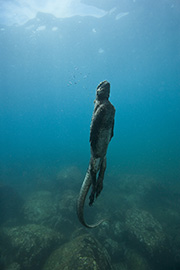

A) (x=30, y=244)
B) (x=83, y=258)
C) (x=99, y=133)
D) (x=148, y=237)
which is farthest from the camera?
(x=148, y=237)

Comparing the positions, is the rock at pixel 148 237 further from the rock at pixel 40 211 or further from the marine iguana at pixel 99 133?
the marine iguana at pixel 99 133

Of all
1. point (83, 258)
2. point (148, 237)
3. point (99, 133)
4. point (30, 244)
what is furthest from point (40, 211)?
point (99, 133)

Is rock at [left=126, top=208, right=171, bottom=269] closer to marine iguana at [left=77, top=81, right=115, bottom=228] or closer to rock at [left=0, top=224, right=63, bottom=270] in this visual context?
rock at [left=0, top=224, right=63, bottom=270]

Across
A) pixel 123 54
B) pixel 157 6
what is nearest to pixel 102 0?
pixel 157 6

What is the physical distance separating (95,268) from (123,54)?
44943 millimetres

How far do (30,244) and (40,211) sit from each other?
4.75 meters

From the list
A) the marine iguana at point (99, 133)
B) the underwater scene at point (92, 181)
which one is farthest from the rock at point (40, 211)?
the marine iguana at point (99, 133)

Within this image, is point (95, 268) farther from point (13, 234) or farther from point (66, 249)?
point (13, 234)

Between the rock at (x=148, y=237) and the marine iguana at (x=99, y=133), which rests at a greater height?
the marine iguana at (x=99, y=133)

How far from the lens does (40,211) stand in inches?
435

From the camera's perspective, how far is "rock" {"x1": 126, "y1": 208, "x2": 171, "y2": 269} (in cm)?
676

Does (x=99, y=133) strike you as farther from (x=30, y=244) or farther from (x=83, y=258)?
(x=30, y=244)

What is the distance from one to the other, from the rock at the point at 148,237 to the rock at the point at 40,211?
5.86 m

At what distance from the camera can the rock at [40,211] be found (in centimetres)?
1028
